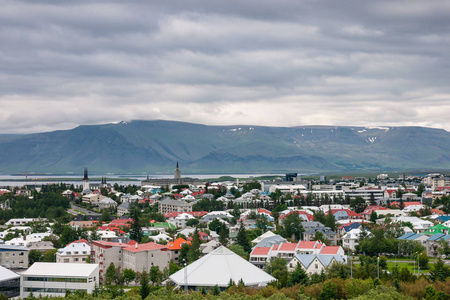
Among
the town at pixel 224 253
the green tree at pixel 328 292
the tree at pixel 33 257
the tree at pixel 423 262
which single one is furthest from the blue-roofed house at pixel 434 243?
the tree at pixel 33 257

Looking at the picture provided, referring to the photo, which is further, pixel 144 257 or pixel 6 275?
pixel 144 257

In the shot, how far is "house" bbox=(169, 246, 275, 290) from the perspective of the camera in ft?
153

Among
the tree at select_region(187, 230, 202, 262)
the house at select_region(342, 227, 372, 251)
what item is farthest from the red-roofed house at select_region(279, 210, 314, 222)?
the tree at select_region(187, 230, 202, 262)

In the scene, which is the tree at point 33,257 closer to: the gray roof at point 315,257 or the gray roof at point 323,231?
the gray roof at point 315,257

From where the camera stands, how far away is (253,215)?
94.6m

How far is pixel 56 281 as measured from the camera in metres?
47.7

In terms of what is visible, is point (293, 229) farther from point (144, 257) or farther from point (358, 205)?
point (358, 205)

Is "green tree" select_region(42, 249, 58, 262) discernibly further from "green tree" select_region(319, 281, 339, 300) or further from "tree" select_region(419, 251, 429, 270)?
"tree" select_region(419, 251, 429, 270)

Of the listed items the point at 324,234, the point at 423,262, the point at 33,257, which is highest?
the point at 324,234

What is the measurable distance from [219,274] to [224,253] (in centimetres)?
393

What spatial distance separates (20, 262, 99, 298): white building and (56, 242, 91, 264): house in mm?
11136

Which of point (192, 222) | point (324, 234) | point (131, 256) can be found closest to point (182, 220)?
point (192, 222)

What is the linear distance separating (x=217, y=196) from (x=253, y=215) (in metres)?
40.9

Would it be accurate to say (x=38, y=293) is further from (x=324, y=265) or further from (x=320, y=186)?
(x=320, y=186)
